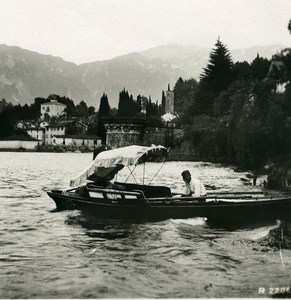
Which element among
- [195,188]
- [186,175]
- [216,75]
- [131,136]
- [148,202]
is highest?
[216,75]

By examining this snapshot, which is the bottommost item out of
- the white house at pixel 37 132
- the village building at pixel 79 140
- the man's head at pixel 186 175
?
the man's head at pixel 186 175

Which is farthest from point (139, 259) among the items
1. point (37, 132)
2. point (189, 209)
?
point (37, 132)

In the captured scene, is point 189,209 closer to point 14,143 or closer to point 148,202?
point 148,202

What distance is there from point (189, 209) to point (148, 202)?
1649 mm

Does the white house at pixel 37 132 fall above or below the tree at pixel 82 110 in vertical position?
below

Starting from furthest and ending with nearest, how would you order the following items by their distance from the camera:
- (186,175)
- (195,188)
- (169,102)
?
(169,102), (195,188), (186,175)

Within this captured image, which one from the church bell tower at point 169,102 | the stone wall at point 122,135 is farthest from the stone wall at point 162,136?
the church bell tower at point 169,102

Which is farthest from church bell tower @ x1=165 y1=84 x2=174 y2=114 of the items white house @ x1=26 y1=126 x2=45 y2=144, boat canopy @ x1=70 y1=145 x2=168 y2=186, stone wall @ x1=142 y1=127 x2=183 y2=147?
boat canopy @ x1=70 y1=145 x2=168 y2=186

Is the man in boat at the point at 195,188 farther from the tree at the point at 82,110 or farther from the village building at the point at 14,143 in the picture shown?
the tree at the point at 82,110

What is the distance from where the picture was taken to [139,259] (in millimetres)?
12555

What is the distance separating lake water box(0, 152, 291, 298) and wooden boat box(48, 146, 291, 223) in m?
0.46

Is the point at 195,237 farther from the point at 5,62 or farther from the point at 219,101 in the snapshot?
the point at 5,62

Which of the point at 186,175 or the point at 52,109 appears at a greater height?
the point at 52,109

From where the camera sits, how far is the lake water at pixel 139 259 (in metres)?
10.1
